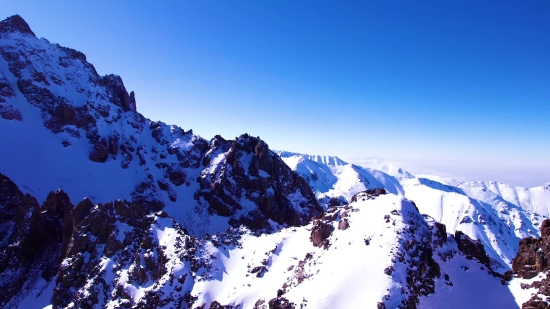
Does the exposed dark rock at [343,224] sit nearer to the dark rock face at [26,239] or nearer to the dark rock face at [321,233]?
the dark rock face at [321,233]

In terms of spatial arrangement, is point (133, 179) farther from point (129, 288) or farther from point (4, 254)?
point (129, 288)

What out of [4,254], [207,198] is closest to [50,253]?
[4,254]

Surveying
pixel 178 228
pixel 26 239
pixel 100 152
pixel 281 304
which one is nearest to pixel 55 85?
pixel 100 152

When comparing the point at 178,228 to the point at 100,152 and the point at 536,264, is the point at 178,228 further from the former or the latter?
the point at 100,152

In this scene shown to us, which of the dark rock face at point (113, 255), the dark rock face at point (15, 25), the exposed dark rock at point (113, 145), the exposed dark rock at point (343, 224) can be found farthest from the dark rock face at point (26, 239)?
the dark rock face at point (15, 25)

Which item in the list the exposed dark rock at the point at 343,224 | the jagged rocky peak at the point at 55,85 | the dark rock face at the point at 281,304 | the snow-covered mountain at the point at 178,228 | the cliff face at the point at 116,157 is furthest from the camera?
the jagged rocky peak at the point at 55,85

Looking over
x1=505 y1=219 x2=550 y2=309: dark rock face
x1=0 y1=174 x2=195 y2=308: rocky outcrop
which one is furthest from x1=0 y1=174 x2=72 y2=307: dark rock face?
x1=505 y1=219 x2=550 y2=309: dark rock face

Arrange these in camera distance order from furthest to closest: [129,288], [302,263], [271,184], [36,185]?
[271,184] → [36,185] → [129,288] → [302,263]
